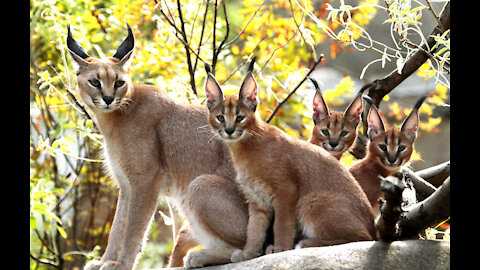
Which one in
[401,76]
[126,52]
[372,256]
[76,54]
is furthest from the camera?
[401,76]

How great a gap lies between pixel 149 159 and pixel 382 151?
2.04m

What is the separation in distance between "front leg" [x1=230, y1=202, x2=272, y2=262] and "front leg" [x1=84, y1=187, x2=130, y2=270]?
1.28m

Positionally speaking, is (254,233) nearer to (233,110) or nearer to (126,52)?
(233,110)

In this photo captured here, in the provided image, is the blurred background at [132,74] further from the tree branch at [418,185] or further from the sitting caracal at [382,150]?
the sitting caracal at [382,150]

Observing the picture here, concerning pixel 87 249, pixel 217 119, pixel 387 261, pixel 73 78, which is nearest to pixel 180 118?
pixel 217 119

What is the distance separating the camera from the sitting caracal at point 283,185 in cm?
498

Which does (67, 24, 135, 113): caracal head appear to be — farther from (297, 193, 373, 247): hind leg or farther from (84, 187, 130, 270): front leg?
(297, 193, 373, 247): hind leg

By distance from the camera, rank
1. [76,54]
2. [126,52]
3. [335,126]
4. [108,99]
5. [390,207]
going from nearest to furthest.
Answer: [390,207] < [108,99] < [76,54] < [126,52] < [335,126]

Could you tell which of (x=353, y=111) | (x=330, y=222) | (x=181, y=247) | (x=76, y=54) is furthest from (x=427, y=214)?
(x=76, y=54)

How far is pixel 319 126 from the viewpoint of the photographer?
20.8 feet

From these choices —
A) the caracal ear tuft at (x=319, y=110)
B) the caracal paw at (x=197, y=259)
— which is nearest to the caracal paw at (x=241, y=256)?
the caracal paw at (x=197, y=259)

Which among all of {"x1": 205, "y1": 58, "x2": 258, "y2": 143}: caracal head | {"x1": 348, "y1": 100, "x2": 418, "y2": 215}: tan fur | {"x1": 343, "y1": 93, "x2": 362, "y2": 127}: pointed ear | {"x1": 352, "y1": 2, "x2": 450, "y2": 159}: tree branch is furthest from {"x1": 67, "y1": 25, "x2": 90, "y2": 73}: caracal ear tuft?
{"x1": 352, "y1": 2, "x2": 450, "y2": 159}: tree branch

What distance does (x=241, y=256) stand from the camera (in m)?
5.16
